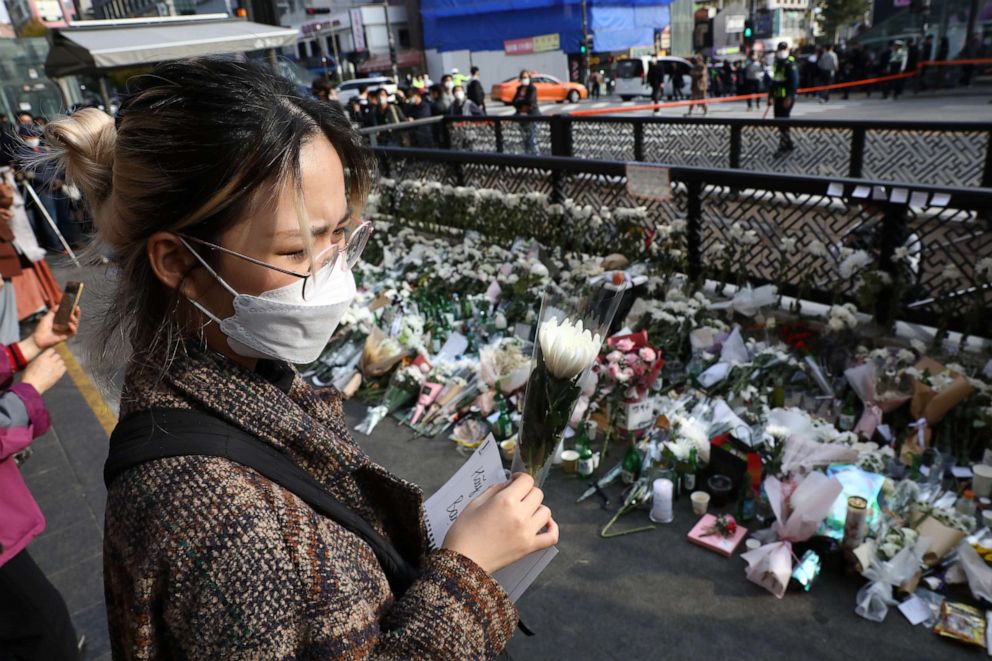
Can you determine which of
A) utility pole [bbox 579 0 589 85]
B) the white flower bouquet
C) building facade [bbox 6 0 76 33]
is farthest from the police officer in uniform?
building facade [bbox 6 0 76 33]

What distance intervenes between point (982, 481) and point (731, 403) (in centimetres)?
115

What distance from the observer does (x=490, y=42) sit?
3756cm

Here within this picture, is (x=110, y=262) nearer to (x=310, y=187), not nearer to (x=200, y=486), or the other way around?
(x=310, y=187)

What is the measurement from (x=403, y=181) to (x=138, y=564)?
6928 mm

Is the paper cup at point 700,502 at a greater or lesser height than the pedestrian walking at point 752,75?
lesser

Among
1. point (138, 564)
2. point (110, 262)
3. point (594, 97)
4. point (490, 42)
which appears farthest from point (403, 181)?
point (490, 42)

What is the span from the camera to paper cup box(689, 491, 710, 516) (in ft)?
9.69

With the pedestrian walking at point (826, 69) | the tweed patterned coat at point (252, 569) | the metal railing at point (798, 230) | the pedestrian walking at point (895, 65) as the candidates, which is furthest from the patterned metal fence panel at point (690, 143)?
the pedestrian walking at point (895, 65)

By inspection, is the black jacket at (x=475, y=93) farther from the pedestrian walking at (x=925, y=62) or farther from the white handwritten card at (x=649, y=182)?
the pedestrian walking at (x=925, y=62)

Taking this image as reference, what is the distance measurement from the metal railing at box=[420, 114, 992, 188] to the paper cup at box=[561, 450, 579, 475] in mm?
4061

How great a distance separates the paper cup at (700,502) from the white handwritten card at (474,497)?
1.82 metres

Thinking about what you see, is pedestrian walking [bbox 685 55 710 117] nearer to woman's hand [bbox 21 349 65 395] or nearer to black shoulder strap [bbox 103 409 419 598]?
woman's hand [bbox 21 349 65 395]

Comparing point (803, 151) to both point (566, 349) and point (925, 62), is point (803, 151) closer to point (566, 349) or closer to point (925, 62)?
point (566, 349)

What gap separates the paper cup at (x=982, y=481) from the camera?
9.16 feet
